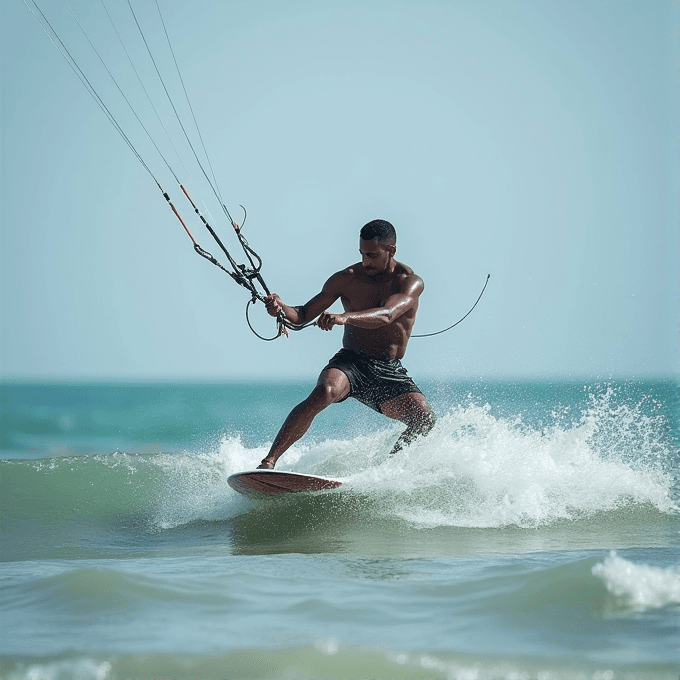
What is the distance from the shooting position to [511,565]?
13.8ft

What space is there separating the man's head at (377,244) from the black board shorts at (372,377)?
0.70 m

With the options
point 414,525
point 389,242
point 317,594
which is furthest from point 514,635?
point 389,242

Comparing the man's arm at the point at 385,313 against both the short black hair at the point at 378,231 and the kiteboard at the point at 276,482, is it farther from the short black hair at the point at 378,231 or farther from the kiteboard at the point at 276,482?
the kiteboard at the point at 276,482

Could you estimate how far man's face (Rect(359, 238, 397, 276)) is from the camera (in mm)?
6055

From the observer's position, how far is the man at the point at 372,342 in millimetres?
5941

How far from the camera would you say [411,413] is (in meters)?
6.25

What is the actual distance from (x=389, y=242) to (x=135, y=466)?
4.49 metres

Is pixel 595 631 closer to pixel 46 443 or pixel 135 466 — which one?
pixel 135 466

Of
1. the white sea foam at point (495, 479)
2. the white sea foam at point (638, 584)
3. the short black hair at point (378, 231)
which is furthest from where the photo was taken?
the short black hair at point (378, 231)

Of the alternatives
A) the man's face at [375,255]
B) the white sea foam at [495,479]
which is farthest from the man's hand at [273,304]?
the white sea foam at [495,479]

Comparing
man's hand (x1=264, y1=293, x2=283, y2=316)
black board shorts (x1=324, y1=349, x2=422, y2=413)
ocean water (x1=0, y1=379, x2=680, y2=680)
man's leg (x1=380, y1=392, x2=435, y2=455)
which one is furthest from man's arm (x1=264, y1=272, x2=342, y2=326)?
ocean water (x1=0, y1=379, x2=680, y2=680)

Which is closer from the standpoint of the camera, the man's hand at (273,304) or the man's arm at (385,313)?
the man's arm at (385,313)

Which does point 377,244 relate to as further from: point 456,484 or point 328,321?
point 456,484

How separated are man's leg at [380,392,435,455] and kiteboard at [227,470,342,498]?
2.40 feet
